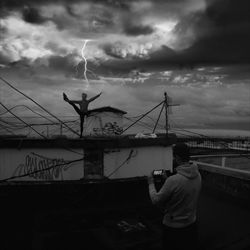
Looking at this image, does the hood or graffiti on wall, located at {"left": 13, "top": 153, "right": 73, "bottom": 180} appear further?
graffiti on wall, located at {"left": 13, "top": 153, "right": 73, "bottom": 180}

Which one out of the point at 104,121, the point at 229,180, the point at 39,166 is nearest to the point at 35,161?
the point at 39,166

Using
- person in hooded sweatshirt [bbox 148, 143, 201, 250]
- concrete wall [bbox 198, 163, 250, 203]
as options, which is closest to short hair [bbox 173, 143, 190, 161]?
person in hooded sweatshirt [bbox 148, 143, 201, 250]

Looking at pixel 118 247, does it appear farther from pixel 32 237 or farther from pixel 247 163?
pixel 247 163

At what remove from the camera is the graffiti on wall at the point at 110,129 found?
13.5 metres

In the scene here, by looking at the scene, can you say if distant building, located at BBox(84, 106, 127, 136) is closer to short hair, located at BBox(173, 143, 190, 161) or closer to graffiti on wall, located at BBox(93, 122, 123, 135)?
graffiti on wall, located at BBox(93, 122, 123, 135)

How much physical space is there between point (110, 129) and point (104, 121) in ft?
1.43

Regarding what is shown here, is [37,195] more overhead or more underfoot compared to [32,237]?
more overhead

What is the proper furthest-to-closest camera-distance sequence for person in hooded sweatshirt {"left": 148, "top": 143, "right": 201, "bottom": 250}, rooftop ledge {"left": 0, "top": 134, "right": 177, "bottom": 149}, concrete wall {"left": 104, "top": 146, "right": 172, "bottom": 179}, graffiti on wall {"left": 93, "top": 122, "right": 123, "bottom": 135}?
graffiti on wall {"left": 93, "top": 122, "right": 123, "bottom": 135} → concrete wall {"left": 104, "top": 146, "right": 172, "bottom": 179} → rooftop ledge {"left": 0, "top": 134, "right": 177, "bottom": 149} → person in hooded sweatshirt {"left": 148, "top": 143, "right": 201, "bottom": 250}

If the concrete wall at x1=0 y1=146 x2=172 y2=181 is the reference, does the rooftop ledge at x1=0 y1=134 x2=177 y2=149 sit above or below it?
above

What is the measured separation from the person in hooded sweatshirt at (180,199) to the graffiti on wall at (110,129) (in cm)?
912

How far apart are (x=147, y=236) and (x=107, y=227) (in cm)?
120

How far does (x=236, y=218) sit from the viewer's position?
8.62m

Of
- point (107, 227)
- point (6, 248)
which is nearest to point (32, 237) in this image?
point (6, 248)

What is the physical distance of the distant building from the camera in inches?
532
